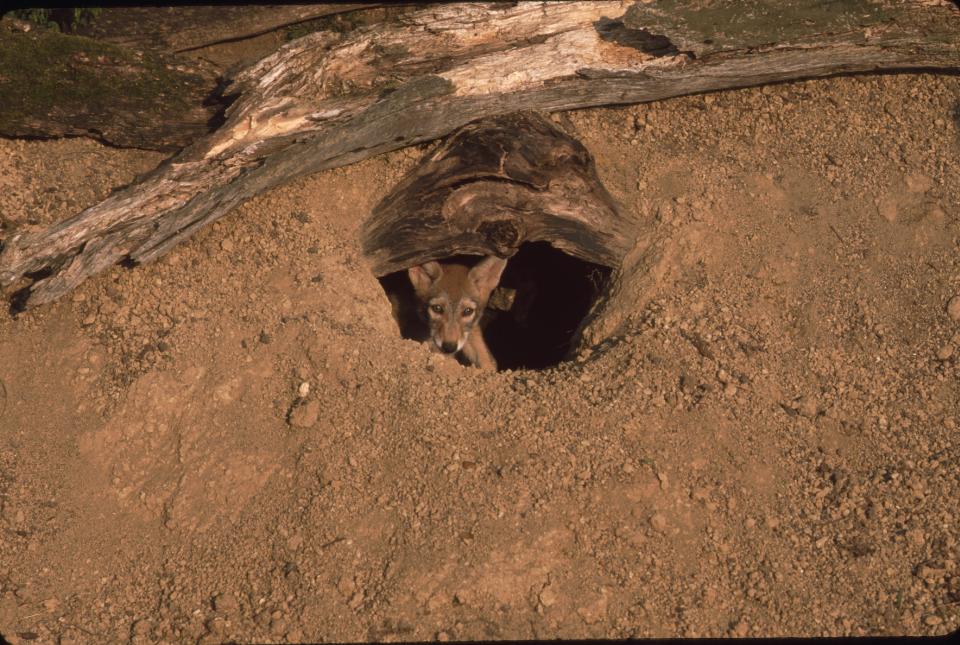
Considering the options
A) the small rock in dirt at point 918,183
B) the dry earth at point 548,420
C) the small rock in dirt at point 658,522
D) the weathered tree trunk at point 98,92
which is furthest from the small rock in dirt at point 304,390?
the small rock in dirt at point 918,183

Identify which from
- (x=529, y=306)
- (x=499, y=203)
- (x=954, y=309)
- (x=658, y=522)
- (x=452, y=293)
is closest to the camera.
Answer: (x=658, y=522)

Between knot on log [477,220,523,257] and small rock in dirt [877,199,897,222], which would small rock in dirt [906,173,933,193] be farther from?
knot on log [477,220,523,257]

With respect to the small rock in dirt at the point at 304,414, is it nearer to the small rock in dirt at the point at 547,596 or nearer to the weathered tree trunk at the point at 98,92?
the small rock in dirt at the point at 547,596

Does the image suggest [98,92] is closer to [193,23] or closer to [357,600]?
[193,23]

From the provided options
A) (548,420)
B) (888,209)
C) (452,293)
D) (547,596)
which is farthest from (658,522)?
(452,293)

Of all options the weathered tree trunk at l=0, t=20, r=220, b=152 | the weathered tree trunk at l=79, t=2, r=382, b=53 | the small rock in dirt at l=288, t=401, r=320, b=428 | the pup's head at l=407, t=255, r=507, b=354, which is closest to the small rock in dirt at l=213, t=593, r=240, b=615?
the small rock in dirt at l=288, t=401, r=320, b=428

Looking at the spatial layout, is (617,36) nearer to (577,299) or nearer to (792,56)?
(792,56)
